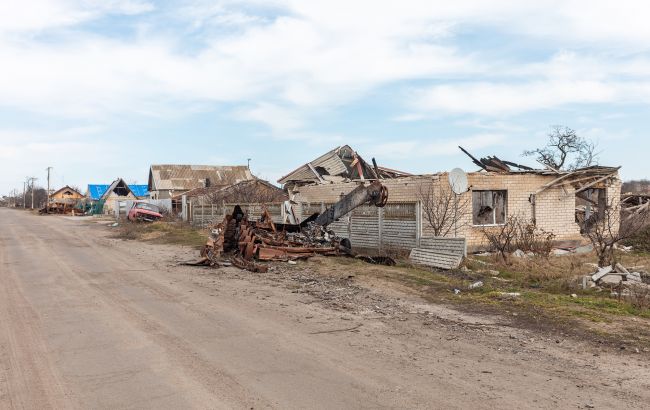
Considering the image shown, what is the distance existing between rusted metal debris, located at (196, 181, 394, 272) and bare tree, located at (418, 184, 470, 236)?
307 centimetres

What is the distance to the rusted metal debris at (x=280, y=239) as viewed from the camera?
1549cm

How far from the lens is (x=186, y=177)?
7000 centimetres

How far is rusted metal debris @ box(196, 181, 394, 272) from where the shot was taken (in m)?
15.5

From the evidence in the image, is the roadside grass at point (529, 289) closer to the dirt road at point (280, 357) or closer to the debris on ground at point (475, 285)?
the debris on ground at point (475, 285)

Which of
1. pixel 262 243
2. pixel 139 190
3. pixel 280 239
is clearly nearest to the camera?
pixel 262 243

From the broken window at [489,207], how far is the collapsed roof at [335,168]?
27.1ft

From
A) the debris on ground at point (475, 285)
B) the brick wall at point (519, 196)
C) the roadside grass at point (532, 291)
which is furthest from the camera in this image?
the brick wall at point (519, 196)

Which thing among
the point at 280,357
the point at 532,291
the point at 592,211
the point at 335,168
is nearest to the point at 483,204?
the point at 592,211

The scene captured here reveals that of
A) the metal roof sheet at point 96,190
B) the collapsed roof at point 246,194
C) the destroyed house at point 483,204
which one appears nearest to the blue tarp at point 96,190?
the metal roof sheet at point 96,190

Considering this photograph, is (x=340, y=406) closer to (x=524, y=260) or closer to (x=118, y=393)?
(x=118, y=393)

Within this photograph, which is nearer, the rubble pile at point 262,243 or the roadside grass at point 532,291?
the roadside grass at point 532,291

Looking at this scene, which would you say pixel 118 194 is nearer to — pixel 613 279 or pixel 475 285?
pixel 475 285

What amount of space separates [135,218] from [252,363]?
3561cm

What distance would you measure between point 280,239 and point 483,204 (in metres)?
7.80
